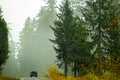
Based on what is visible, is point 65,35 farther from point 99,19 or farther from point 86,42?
point 99,19

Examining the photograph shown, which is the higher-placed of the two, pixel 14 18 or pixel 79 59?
pixel 14 18

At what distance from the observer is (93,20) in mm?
37438

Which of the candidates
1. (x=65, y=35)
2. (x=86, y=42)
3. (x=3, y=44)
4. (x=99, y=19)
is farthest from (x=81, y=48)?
(x=3, y=44)

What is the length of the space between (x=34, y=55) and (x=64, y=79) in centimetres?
4871

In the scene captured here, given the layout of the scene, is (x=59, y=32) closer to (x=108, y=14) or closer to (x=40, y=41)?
(x=108, y=14)

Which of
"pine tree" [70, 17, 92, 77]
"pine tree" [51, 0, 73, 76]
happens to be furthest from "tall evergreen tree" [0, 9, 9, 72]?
"pine tree" [70, 17, 92, 77]

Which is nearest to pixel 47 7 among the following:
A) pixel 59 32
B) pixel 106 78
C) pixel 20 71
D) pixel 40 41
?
pixel 40 41

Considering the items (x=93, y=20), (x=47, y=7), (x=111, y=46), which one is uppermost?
(x=47, y=7)

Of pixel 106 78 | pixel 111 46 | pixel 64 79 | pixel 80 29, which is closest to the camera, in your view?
pixel 106 78

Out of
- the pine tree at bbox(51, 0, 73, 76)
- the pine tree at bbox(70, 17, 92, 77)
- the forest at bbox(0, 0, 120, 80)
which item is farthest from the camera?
the pine tree at bbox(51, 0, 73, 76)

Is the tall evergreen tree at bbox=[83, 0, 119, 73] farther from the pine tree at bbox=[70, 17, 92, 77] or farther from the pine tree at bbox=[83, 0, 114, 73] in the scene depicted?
the pine tree at bbox=[70, 17, 92, 77]

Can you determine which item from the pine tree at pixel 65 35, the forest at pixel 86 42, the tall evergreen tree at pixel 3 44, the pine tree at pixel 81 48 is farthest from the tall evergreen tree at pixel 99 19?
the tall evergreen tree at pixel 3 44

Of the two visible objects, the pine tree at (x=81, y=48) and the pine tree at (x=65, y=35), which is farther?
the pine tree at (x=65, y=35)

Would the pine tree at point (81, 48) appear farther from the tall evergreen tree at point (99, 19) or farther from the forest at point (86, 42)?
the tall evergreen tree at point (99, 19)
